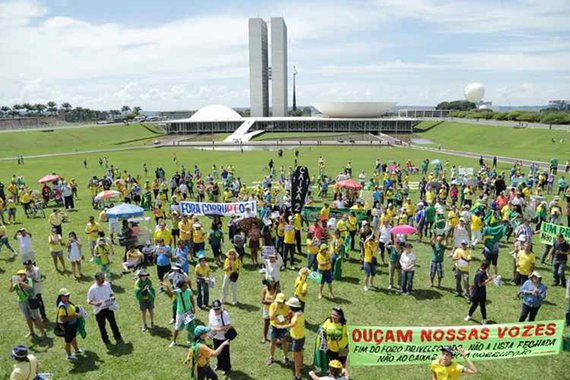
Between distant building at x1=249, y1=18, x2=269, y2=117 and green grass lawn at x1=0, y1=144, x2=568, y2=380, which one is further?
distant building at x1=249, y1=18, x2=269, y2=117

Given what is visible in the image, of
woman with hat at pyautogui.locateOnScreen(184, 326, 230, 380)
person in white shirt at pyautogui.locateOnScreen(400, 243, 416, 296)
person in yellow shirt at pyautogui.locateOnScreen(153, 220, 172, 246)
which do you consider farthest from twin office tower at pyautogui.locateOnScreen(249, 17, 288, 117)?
woman with hat at pyautogui.locateOnScreen(184, 326, 230, 380)

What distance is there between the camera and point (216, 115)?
10438 centimetres

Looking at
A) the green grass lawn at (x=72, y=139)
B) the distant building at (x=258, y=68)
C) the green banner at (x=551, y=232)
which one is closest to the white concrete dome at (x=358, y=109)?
the distant building at (x=258, y=68)

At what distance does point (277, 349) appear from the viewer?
8633mm

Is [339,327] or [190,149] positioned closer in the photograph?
[339,327]

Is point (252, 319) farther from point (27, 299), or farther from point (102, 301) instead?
point (27, 299)

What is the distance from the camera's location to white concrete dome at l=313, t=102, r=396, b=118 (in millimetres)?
96250

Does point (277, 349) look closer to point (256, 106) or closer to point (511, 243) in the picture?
point (511, 243)

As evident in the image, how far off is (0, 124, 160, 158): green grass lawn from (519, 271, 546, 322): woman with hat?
57950 mm

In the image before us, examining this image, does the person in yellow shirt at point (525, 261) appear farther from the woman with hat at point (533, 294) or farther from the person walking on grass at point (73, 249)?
the person walking on grass at point (73, 249)

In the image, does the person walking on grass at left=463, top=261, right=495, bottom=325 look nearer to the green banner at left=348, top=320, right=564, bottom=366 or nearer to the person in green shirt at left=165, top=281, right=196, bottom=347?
the green banner at left=348, top=320, right=564, bottom=366

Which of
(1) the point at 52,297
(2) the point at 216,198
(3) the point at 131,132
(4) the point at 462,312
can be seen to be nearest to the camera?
(4) the point at 462,312

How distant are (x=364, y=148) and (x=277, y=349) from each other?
1925 inches

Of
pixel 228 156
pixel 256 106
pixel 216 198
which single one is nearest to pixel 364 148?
pixel 228 156
